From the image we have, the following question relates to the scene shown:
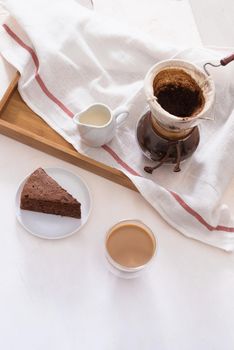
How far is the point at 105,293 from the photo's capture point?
2.91 feet

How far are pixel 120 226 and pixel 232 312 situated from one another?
0.27 m

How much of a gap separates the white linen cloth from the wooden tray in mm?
16

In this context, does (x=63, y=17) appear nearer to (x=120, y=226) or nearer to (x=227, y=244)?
(x=120, y=226)

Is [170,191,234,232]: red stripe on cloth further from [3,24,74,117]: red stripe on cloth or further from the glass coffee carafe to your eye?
[3,24,74,117]: red stripe on cloth

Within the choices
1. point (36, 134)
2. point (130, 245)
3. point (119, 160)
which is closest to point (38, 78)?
point (36, 134)

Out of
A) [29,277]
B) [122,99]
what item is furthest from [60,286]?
[122,99]

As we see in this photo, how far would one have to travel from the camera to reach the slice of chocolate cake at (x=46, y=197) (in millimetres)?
919

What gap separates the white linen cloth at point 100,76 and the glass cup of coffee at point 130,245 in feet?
0.36

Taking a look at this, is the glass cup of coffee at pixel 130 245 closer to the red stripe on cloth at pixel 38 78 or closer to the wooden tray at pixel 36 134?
the wooden tray at pixel 36 134

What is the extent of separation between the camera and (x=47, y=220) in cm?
94

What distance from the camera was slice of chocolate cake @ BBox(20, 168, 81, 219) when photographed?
92 cm

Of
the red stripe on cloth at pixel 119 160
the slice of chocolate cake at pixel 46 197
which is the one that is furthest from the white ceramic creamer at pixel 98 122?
the slice of chocolate cake at pixel 46 197

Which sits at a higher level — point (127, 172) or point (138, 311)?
point (127, 172)

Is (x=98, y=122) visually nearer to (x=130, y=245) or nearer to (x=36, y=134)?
(x=36, y=134)
